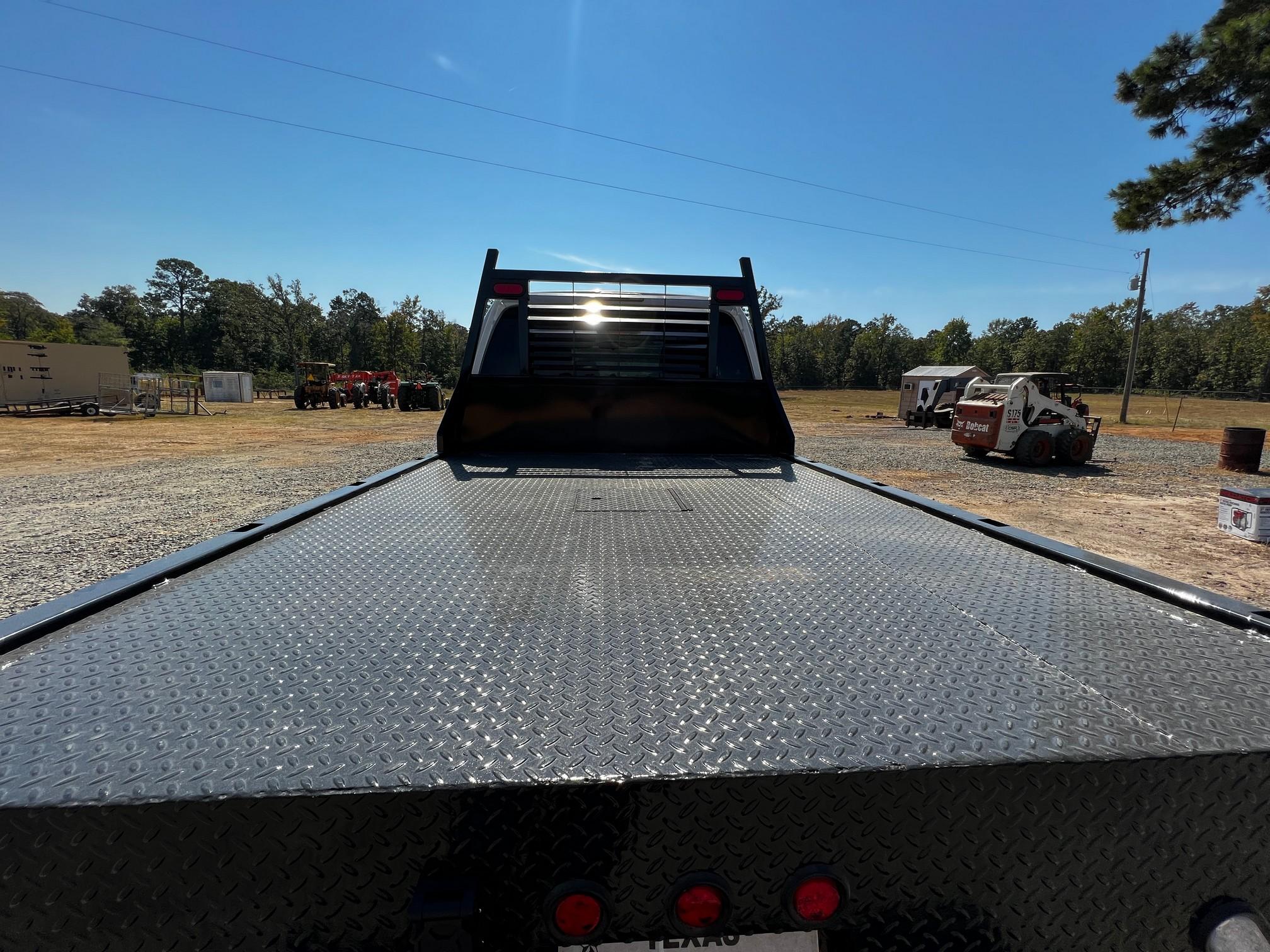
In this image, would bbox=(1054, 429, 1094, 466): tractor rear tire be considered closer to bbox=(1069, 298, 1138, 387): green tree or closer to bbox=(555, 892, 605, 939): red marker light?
bbox=(555, 892, 605, 939): red marker light

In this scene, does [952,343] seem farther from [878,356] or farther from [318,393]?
[318,393]

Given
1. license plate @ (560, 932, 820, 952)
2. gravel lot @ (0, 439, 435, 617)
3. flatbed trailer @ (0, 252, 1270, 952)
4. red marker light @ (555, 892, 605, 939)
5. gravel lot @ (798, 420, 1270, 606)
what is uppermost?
flatbed trailer @ (0, 252, 1270, 952)

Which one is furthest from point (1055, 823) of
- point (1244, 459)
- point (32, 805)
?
point (1244, 459)

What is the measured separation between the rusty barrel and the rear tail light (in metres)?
17.9

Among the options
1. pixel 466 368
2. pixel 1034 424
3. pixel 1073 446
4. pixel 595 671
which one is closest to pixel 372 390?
Result: pixel 1034 424

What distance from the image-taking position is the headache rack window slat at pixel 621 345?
4254 millimetres

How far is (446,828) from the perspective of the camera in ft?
2.90

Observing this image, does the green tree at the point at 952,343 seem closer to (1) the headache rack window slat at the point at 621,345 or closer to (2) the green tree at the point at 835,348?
(2) the green tree at the point at 835,348

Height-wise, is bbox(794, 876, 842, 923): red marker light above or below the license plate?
above

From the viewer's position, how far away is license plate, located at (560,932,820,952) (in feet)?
3.22

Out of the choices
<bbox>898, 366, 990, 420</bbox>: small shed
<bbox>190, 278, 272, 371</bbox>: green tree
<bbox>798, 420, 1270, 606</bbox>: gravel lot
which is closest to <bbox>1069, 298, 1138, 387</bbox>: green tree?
<bbox>898, 366, 990, 420</bbox>: small shed

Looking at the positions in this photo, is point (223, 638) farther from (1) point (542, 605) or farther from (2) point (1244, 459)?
(2) point (1244, 459)

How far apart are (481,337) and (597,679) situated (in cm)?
337

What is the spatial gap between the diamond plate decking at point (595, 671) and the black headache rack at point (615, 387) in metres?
2.02
